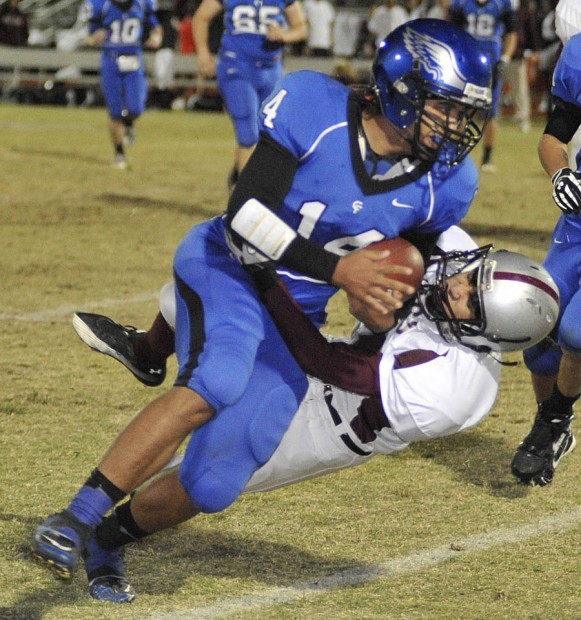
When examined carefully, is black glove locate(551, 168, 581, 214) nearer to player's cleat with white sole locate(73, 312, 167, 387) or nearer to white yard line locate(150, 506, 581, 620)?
white yard line locate(150, 506, 581, 620)

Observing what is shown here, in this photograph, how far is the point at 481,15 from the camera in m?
11.7

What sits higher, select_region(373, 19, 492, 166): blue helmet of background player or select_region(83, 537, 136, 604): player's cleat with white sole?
select_region(373, 19, 492, 166): blue helmet of background player

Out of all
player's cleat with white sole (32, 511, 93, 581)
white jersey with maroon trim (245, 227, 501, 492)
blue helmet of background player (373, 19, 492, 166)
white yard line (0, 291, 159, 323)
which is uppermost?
blue helmet of background player (373, 19, 492, 166)

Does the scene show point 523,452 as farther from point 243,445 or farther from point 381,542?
point 243,445

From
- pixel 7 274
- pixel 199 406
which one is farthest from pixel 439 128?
pixel 7 274

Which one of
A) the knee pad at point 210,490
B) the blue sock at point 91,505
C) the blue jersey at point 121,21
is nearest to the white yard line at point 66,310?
the knee pad at point 210,490

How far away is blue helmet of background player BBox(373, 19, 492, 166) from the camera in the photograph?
323cm

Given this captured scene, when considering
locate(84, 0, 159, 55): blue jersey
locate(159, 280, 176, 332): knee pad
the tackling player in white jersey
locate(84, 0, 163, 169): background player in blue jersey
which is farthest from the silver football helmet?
locate(84, 0, 159, 55): blue jersey

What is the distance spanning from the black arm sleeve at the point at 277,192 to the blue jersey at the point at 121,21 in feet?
30.0

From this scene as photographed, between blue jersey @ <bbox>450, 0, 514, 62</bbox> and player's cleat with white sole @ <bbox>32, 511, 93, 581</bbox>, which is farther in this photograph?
blue jersey @ <bbox>450, 0, 514, 62</bbox>

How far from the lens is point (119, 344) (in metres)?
4.02

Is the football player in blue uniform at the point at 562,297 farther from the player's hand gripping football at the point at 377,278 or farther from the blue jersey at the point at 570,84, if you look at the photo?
the player's hand gripping football at the point at 377,278

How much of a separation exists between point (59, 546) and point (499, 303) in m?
1.24

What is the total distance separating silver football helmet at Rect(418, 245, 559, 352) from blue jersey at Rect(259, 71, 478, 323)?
20cm
